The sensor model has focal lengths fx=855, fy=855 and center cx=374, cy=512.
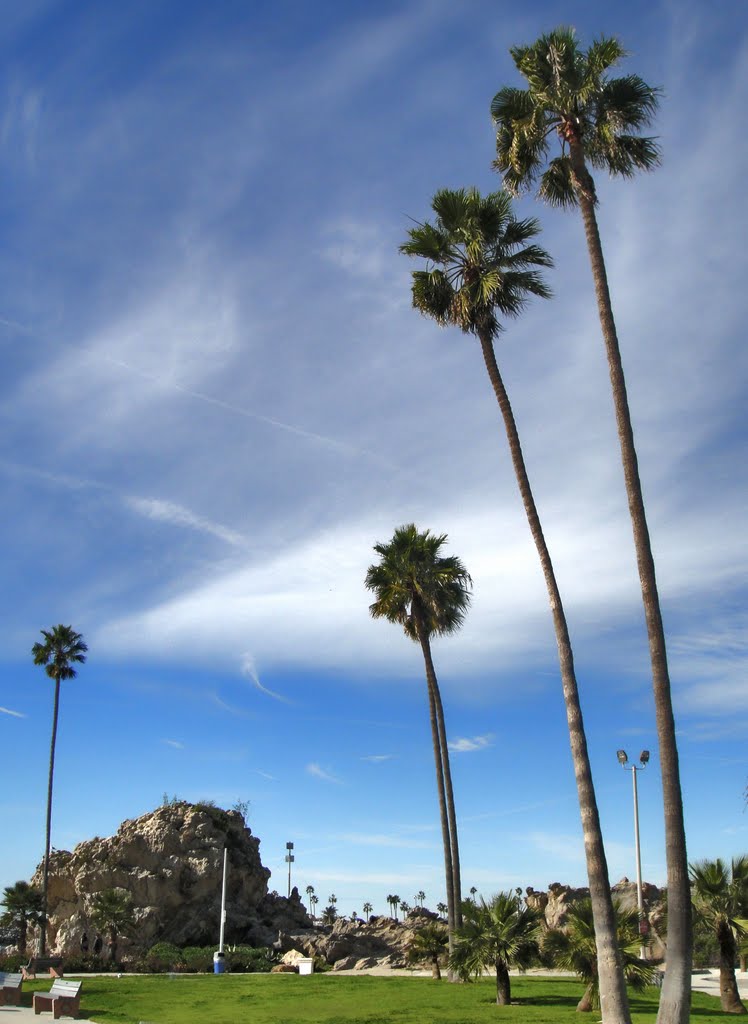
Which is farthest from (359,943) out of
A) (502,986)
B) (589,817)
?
(589,817)

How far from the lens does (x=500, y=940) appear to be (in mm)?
24938

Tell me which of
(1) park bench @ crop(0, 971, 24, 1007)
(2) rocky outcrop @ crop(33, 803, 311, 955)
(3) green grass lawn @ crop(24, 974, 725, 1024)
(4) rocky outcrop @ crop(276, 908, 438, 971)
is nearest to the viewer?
(3) green grass lawn @ crop(24, 974, 725, 1024)

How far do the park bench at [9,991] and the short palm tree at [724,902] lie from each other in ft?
57.1

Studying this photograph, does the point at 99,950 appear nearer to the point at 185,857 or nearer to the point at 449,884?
the point at 185,857

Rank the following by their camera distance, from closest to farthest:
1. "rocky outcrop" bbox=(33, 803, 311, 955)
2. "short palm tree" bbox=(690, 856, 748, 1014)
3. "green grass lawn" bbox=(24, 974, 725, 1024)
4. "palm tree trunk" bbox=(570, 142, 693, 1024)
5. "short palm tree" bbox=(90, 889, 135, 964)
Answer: "palm tree trunk" bbox=(570, 142, 693, 1024) < "short palm tree" bbox=(690, 856, 748, 1014) < "green grass lawn" bbox=(24, 974, 725, 1024) < "short palm tree" bbox=(90, 889, 135, 964) < "rocky outcrop" bbox=(33, 803, 311, 955)

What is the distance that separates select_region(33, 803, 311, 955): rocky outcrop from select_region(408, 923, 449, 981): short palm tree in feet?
120

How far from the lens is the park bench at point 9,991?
2223cm

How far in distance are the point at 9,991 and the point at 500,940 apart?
44.2 ft

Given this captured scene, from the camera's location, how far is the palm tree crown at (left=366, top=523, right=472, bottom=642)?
130 ft

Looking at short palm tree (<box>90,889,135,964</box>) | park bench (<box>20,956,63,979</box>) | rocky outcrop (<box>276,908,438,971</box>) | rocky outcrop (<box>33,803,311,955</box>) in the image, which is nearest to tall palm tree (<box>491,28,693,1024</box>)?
park bench (<box>20,956,63,979</box>)

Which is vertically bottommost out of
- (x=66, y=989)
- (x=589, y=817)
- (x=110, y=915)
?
(x=110, y=915)

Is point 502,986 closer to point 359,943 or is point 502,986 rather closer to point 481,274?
point 481,274

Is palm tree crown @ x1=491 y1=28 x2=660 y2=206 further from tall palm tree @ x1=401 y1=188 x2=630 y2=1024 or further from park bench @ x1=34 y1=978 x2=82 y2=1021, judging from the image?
park bench @ x1=34 y1=978 x2=82 y2=1021

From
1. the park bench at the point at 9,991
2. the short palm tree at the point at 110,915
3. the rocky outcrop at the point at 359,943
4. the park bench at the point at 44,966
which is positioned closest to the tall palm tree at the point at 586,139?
the park bench at the point at 9,991
